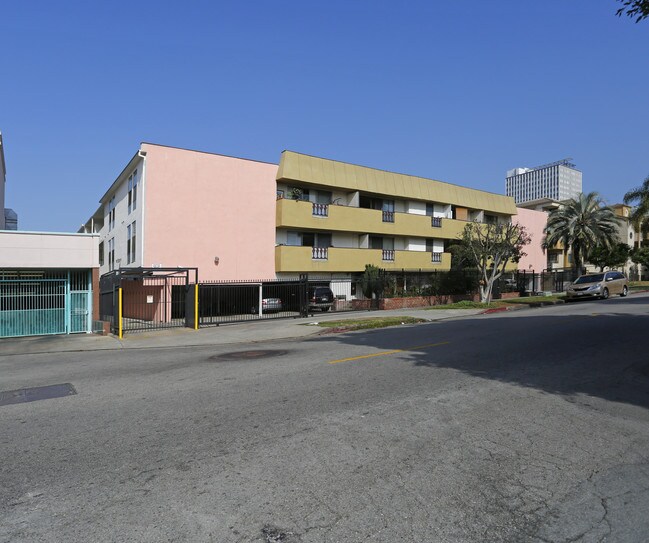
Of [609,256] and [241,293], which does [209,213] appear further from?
[609,256]

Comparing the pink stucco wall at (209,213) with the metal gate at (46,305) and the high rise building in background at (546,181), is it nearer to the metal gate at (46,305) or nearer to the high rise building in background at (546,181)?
the metal gate at (46,305)

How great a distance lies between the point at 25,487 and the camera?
13.0 feet

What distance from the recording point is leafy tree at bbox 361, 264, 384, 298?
28.7 metres

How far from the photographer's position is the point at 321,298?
28422 millimetres

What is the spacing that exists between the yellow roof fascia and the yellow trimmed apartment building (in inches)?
2.4

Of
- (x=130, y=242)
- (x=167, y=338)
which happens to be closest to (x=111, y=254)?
(x=130, y=242)

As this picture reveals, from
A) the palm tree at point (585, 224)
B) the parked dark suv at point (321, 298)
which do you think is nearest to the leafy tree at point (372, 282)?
the parked dark suv at point (321, 298)

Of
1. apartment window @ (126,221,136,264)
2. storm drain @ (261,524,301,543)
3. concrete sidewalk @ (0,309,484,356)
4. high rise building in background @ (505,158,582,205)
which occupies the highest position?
high rise building in background @ (505,158,582,205)

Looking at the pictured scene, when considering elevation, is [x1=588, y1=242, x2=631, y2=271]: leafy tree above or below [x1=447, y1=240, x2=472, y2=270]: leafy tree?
above

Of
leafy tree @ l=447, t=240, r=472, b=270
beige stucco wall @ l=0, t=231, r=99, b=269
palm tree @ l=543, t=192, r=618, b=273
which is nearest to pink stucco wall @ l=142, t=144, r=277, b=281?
beige stucco wall @ l=0, t=231, r=99, b=269

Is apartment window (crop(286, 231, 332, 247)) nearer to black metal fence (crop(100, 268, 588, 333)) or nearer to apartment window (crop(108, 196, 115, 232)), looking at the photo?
black metal fence (crop(100, 268, 588, 333))

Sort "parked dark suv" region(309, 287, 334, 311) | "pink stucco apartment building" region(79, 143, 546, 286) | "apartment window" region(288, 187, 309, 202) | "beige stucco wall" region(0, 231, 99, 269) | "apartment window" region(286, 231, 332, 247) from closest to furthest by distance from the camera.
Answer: "beige stucco wall" region(0, 231, 99, 269) < "pink stucco apartment building" region(79, 143, 546, 286) < "parked dark suv" region(309, 287, 334, 311) < "apartment window" region(288, 187, 309, 202) < "apartment window" region(286, 231, 332, 247)

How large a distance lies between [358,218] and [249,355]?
22976 millimetres

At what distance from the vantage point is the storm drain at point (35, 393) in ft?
23.3
